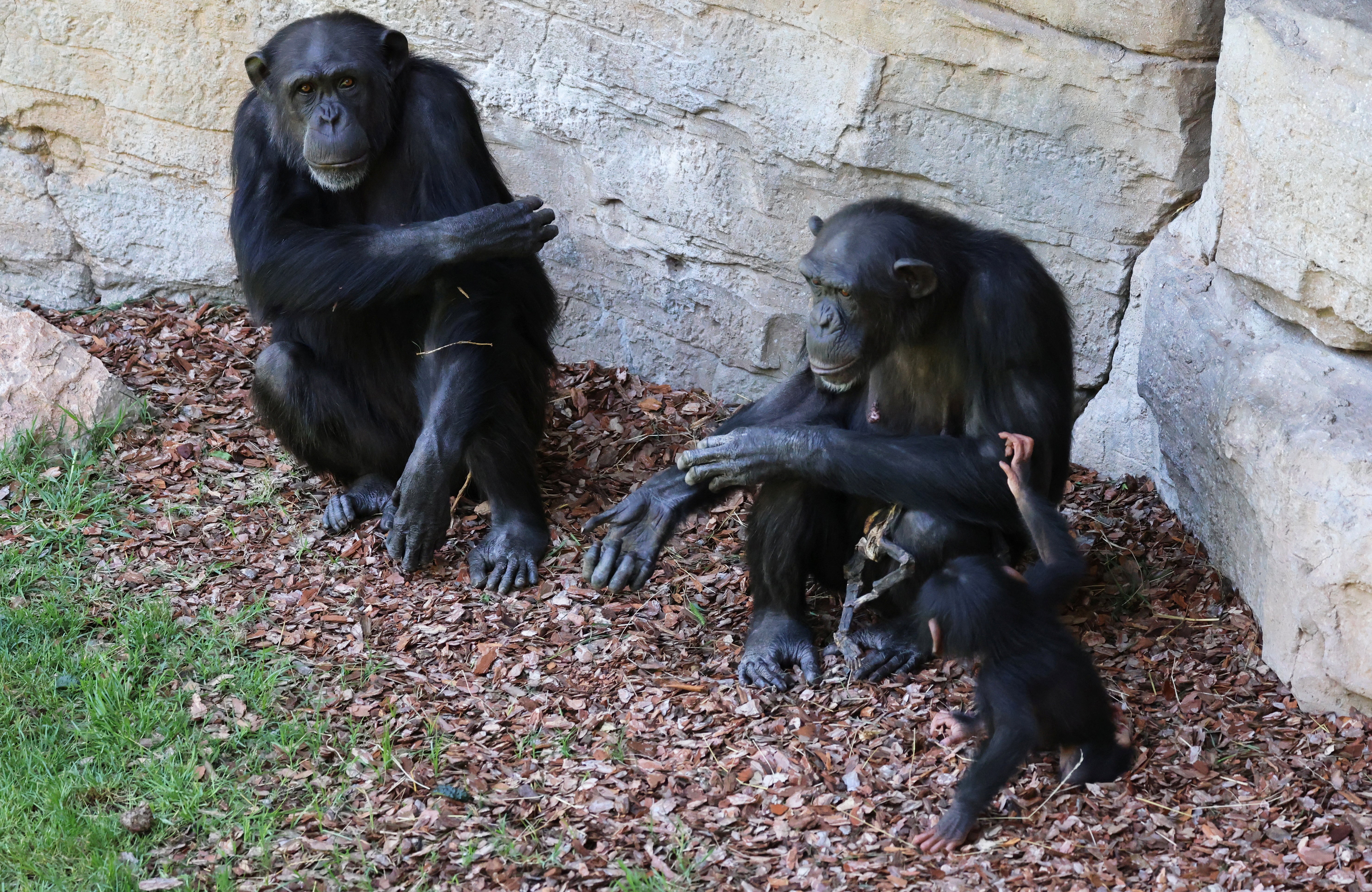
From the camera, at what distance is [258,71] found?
5.86 meters

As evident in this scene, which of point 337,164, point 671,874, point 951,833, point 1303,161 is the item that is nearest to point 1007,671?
point 951,833

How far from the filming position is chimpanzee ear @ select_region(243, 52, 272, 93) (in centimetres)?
581

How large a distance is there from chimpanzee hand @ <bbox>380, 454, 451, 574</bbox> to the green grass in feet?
2.35

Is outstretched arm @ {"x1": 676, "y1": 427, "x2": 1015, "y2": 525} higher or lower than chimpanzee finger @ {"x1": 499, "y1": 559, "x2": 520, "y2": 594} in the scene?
higher

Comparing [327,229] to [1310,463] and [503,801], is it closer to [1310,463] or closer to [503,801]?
[503,801]

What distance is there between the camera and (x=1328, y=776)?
4359 millimetres

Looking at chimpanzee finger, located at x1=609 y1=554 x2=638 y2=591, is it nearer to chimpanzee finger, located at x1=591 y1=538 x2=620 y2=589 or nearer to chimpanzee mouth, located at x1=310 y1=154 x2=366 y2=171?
chimpanzee finger, located at x1=591 y1=538 x2=620 y2=589

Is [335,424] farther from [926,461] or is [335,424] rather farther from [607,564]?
[926,461]

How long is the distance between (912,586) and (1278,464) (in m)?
1.27

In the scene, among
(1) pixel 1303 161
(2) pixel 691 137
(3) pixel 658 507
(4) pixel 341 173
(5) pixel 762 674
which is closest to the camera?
(1) pixel 1303 161

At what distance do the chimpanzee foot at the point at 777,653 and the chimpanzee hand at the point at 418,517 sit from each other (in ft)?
4.73

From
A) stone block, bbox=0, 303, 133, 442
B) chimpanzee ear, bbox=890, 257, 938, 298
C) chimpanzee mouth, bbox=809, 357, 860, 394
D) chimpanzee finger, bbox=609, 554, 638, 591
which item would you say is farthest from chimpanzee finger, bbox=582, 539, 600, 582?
stone block, bbox=0, 303, 133, 442

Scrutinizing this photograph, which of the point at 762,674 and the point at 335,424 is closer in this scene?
the point at 762,674

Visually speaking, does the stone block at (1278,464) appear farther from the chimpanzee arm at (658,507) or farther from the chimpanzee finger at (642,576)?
the chimpanzee finger at (642,576)
